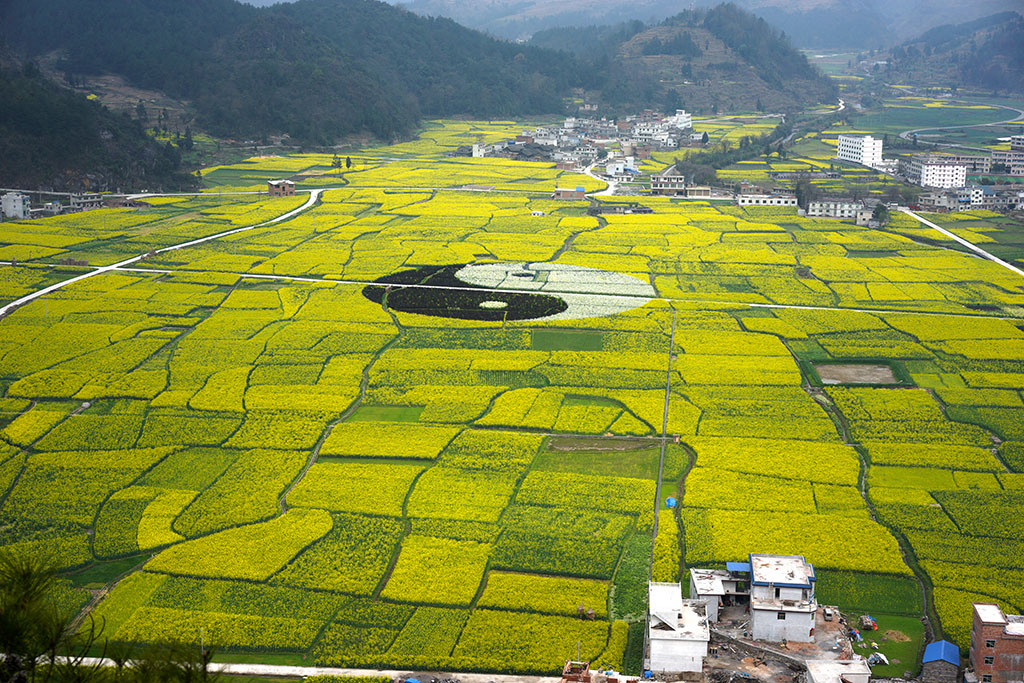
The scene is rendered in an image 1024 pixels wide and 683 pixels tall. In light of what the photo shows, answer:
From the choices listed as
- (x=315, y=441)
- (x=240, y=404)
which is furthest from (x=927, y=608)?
(x=240, y=404)

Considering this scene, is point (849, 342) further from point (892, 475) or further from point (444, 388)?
point (444, 388)

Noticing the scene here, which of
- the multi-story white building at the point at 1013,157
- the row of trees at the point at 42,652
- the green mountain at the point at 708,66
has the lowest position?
the multi-story white building at the point at 1013,157

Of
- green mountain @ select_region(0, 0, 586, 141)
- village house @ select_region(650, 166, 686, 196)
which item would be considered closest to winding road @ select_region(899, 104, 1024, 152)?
village house @ select_region(650, 166, 686, 196)

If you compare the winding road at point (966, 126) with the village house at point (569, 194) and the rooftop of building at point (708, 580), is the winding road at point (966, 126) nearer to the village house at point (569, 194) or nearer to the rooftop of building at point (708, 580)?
the village house at point (569, 194)

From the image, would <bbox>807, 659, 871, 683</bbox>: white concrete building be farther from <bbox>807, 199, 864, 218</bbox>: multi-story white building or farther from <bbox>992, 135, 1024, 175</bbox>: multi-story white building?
<bbox>992, 135, 1024, 175</bbox>: multi-story white building

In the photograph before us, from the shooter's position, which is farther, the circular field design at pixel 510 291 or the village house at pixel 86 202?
the village house at pixel 86 202

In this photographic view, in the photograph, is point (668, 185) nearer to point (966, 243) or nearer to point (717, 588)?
point (966, 243)

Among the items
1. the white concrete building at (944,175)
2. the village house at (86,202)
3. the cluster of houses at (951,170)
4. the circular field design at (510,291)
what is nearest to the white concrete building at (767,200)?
the cluster of houses at (951,170)
